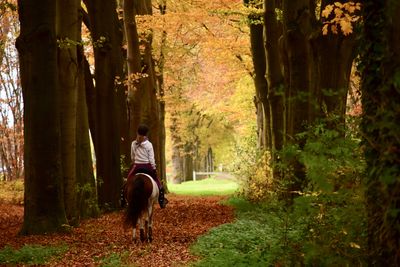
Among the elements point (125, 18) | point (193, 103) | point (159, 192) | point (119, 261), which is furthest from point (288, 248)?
point (193, 103)

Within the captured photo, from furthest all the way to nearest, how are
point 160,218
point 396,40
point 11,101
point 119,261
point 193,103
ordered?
point 193,103 → point 11,101 → point 160,218 → point 119,261 → point 396,40

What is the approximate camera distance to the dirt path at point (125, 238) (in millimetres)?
9078

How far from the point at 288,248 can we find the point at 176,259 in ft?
9.27

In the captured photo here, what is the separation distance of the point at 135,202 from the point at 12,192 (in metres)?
15.7

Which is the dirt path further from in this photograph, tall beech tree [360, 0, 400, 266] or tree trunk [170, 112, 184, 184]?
tree trunk [170, 112, 184, 184]

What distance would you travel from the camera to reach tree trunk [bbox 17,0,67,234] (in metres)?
11.5

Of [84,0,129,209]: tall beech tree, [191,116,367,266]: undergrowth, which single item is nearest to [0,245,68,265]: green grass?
[191,116,367,266]: undergrowth

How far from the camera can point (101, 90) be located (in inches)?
679

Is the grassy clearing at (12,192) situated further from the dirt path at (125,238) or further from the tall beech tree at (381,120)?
the tall beech tree at (381,120)

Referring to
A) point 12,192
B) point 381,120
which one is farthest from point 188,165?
point 381,120

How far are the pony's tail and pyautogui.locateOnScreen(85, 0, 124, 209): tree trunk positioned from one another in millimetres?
6746

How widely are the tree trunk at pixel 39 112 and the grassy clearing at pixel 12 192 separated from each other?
11.6 meters

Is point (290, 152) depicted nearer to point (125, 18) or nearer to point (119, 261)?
point (119, 261)

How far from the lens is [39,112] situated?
452 inches
